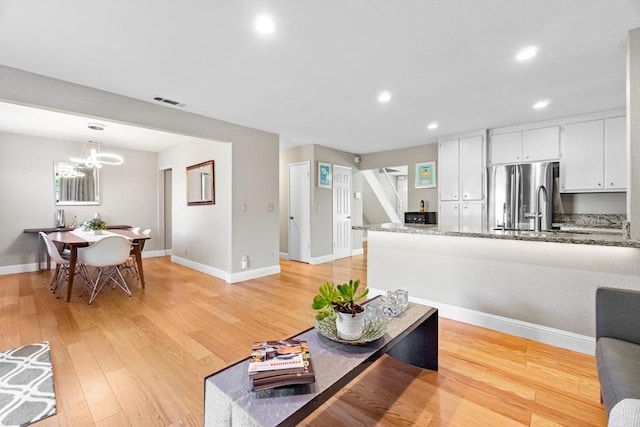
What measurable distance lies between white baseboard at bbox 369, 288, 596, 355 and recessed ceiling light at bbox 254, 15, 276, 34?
2.97 metres

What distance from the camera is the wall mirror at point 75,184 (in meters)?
5.45

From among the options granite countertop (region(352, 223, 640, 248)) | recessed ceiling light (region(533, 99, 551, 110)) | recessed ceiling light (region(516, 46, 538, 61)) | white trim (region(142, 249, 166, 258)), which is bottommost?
white trim (region(142, 249, 166, 258))

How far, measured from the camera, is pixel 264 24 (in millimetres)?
1927

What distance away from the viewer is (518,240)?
8.21 feet

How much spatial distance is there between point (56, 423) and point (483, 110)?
481 cm

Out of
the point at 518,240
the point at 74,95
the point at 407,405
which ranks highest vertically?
the point at 74,95

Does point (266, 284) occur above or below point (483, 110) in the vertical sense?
below

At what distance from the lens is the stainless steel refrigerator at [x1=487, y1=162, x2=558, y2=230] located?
13.1 feet

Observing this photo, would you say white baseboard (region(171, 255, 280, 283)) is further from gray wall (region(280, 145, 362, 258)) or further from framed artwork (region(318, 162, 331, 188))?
framed artwork (region(318, 162, 331, 188))

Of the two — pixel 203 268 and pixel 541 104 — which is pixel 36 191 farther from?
pixel 541 104

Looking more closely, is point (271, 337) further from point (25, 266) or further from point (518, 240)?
point (25, 266)

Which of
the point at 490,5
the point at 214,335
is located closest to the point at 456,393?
the point at 214,335

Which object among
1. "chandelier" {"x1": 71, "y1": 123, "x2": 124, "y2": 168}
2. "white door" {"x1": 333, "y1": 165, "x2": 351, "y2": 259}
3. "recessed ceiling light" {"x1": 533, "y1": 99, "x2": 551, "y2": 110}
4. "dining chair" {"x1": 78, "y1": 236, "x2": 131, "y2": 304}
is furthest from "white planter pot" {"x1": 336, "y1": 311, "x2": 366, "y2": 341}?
"chandelier" {"x1": 71, "y1": 123, "x2": 124, "y2": 168}

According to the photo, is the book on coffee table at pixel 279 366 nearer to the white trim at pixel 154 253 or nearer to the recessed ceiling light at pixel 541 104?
the recessed ceiling light at pixel 541 104
